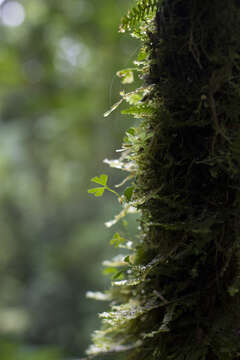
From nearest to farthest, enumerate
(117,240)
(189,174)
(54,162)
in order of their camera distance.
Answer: (189,174), (117,240), (54,162)

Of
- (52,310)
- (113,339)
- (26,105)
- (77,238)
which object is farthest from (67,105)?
(113,339)

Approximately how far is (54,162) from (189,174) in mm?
6517

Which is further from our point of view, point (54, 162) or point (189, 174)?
point (54, 162)

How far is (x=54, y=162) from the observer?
7133 mm

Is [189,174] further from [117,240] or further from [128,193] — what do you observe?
[117,240]

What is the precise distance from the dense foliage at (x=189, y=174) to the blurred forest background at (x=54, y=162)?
321cm

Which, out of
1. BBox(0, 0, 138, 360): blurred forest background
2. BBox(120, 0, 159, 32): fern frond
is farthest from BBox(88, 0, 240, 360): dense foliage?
BBox(0, 0, 138, 360): blurred forest background

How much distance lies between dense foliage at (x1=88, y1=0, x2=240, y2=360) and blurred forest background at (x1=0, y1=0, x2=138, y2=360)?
321 centimetres

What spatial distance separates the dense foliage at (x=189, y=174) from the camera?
2.44 ft

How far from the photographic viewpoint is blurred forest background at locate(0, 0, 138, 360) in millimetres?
4789

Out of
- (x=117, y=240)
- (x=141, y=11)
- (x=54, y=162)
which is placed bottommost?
→ (x=117, y=240)

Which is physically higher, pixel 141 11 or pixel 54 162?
pixel 54 162

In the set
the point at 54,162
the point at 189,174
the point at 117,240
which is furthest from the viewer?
the point at 54,162

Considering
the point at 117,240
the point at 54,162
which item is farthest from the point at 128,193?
the point at 54,162
